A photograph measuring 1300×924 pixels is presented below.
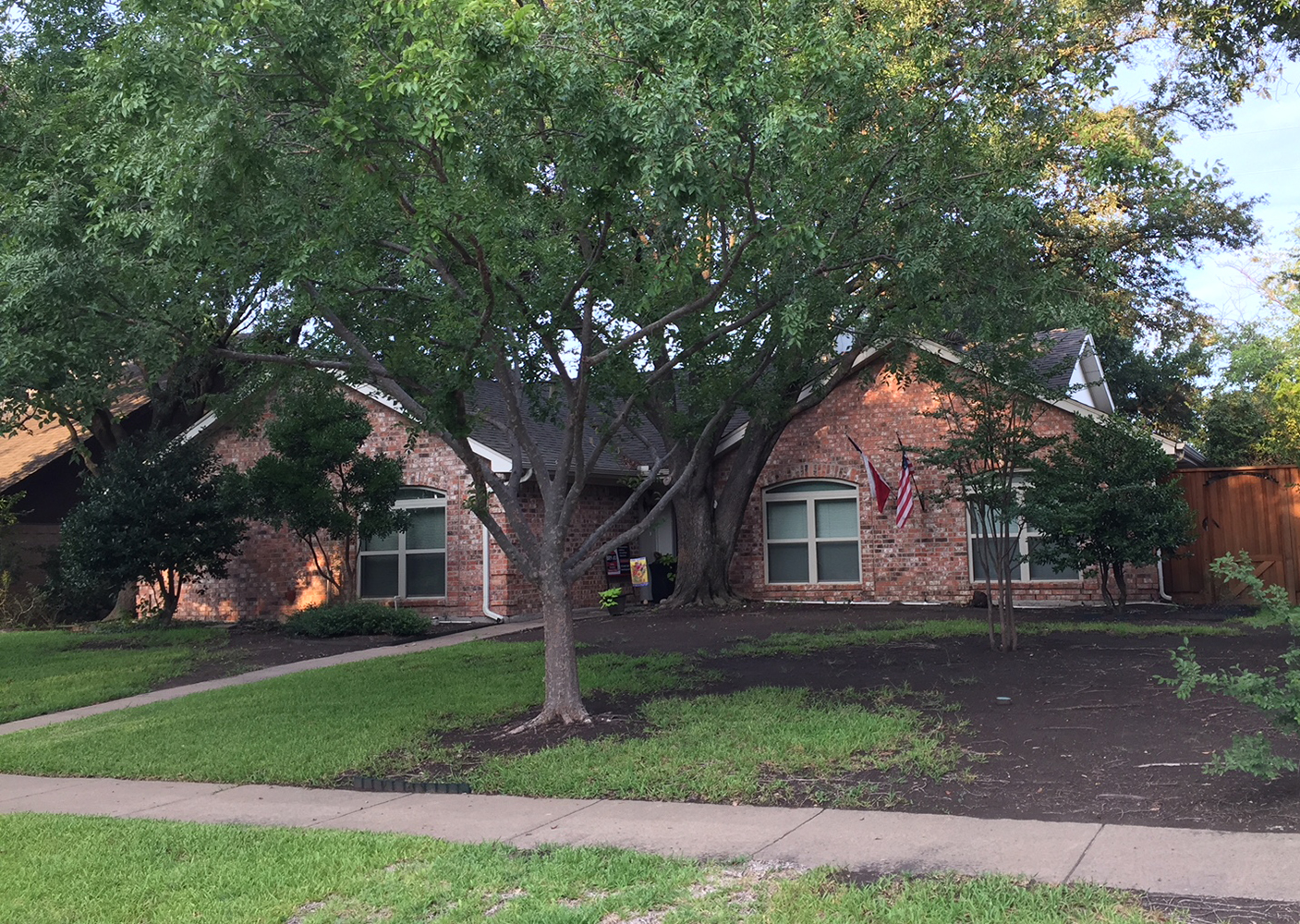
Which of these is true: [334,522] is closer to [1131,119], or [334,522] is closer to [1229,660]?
[1229,660]

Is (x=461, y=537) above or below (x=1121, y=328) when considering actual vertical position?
below

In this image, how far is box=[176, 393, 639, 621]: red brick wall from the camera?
64.5 ft

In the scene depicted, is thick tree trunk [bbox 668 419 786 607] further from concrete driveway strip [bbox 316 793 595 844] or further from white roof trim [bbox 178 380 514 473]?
concrete driveway strip [bbox 316 793 595 844]

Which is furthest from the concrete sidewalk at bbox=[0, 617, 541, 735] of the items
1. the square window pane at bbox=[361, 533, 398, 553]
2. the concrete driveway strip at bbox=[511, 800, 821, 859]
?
the concrete driveway strip at bbox=[511, 800, 821, 859]

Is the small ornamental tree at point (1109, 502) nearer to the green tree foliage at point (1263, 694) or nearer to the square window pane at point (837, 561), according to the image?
the square window pane at point (837, 561)

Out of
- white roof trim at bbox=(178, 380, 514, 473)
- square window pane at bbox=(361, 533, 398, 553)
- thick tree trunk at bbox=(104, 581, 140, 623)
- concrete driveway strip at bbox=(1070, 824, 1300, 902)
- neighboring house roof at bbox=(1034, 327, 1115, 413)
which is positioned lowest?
concrete driveway strip at bbox=(1070, 824, 1300, 902)

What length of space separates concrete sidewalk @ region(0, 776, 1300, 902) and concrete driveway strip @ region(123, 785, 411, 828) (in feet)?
0.05

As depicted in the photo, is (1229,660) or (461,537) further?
(461,537)

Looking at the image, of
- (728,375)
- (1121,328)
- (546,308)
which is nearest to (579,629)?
(728,375)

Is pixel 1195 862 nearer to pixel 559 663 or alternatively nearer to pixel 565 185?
pixel 559 663

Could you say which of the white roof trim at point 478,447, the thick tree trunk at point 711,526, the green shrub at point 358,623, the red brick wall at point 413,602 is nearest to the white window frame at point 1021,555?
the thick tree trunk at point 711,526

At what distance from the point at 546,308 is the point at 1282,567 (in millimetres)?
12762

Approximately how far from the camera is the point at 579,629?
17.0 m

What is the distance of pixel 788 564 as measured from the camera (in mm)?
20812
